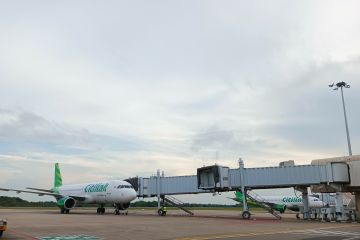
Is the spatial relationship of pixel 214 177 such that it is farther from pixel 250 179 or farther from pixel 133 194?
pixel 133 194

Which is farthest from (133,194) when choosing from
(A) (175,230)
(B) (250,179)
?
(A) (175,230)

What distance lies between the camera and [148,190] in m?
55.2

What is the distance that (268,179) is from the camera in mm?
42312

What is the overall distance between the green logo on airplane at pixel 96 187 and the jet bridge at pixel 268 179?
25.8 feet

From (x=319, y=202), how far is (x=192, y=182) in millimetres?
30457

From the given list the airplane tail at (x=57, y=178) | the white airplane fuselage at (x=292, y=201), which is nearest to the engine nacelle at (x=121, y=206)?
the airplane tail at (x=57, y=178)

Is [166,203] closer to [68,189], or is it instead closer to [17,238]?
[68,189]

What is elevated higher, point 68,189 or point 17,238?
point 68,189

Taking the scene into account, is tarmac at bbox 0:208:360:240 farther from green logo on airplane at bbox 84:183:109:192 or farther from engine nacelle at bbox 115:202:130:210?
engine nacelle at bbox 115:202:130:210

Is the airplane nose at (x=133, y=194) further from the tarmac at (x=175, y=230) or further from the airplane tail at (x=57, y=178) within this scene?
the airplane tail at (x=57, y=178)

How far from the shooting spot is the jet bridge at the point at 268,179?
39.8 m

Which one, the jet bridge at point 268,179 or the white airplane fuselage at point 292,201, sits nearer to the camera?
the jet bridge at point 268,179

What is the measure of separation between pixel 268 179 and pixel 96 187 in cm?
2525

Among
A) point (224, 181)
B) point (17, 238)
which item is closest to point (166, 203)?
point (224, 181)
